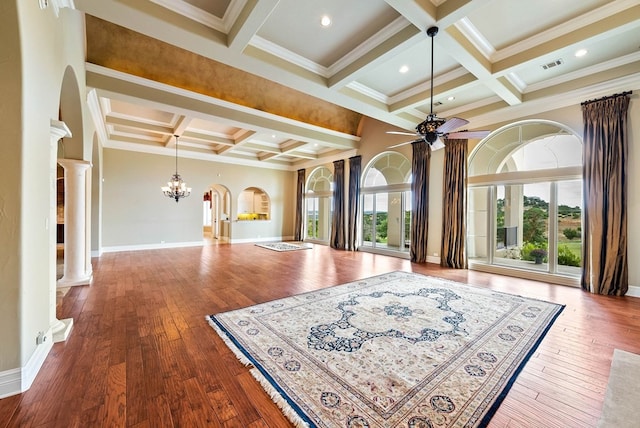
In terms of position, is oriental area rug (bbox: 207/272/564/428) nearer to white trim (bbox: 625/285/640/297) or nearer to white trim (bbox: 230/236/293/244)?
white trim (bbox: 625/285/640/297)

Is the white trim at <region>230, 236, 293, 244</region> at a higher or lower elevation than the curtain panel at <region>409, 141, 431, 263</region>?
lower

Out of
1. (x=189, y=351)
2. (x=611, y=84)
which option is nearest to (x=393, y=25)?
(x=611, y=84)

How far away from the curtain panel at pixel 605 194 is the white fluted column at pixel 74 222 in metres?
8.74

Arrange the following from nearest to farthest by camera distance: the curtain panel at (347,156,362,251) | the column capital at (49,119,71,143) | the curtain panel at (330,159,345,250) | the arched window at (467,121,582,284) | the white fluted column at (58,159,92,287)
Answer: the column capital at (49,119,71,143)
the white fluted column at (58,159,92,287)
the arched window at (467,121,582,284)
the curtain panel at (347,156,362,251)
the curtain panel at (330,159,345,250)

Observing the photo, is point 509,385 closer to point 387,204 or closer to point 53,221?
point 53,221

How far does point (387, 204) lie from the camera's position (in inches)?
346

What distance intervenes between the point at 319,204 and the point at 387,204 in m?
3.64

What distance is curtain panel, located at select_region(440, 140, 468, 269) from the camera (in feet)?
21.2

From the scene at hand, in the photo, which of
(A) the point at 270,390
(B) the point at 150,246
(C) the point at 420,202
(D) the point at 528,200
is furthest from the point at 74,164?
(D) the point at 528,200

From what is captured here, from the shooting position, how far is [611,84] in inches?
181

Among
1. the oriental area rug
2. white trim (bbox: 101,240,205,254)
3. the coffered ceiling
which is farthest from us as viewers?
white trim (bbox: 101,240,205,254)

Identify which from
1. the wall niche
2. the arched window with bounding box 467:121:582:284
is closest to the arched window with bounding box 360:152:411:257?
the arched window with bounding box 467:121:582:284

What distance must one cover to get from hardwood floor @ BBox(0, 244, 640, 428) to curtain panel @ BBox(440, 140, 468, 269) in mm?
1463

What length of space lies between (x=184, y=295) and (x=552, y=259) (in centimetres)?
691
